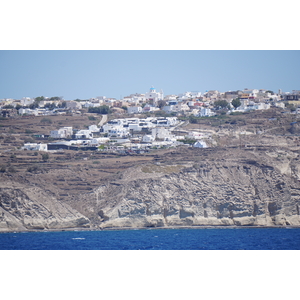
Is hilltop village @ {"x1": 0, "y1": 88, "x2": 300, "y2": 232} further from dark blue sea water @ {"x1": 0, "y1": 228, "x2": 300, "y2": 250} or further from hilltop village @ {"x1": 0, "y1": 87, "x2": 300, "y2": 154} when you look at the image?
dark blue sea water @ {"x1": 0, "y1": 228, "x2": 300, "y2": 250}

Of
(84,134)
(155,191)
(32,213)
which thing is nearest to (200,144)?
(155,191)

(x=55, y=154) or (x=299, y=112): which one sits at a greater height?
(x=299, y=112)

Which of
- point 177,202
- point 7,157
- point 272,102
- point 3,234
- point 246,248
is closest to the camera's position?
point 246,248

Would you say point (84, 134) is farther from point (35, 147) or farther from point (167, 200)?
point (167, 200)

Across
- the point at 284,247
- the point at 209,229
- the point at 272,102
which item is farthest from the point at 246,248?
the point at 272,102

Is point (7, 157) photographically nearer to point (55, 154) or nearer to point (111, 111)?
point (55, 154)

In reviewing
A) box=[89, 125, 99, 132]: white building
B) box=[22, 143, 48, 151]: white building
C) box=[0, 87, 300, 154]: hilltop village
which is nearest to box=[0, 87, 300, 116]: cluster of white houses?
box=[0, 87, 300, 154]: hilltop village

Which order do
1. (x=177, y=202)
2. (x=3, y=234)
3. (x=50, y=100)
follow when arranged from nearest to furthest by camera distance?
(x=3, y=234), (x=177, y=202), (x=50, y=100)

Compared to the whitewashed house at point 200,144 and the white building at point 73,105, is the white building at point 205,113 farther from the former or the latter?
the whitewashed house at point 200,144
